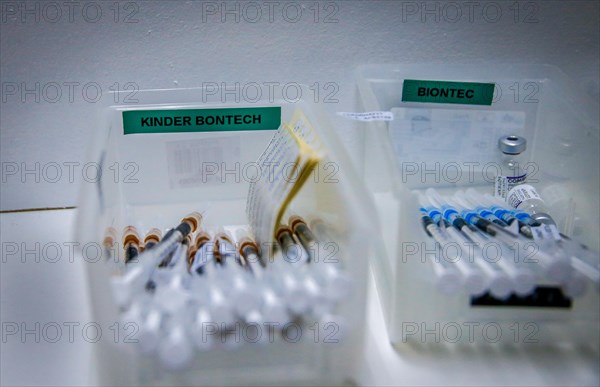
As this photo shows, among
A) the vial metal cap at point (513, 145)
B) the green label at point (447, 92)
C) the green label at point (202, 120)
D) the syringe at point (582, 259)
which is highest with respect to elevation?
the green label at point (447, 92)

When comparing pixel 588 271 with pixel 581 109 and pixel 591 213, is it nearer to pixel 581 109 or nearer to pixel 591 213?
pixel 591 213

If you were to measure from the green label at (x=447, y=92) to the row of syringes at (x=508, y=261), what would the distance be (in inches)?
10.8

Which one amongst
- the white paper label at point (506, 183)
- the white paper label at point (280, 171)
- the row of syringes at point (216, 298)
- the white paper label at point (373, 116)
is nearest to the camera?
the row of syringes at point (216, 298)

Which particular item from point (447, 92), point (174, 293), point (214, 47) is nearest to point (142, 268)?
point (174, 293)

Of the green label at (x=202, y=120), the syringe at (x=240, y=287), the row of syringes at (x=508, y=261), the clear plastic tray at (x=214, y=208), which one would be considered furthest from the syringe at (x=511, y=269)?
the green label at (x=202, y=120)

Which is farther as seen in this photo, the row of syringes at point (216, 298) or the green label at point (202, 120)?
the green label at point (202, 120)

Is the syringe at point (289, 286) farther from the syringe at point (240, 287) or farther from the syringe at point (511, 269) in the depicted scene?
the syringe at point (511, 269)

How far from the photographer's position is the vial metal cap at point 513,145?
878 mm

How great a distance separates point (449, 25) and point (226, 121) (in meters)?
0.39

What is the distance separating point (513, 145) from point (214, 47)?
0.48 metres

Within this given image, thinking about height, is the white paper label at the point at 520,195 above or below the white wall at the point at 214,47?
below

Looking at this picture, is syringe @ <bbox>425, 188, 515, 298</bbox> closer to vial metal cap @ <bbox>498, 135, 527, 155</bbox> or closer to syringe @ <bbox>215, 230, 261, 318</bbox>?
vial metal cap @ <bbox>498, 135, 527, 155</bbox>

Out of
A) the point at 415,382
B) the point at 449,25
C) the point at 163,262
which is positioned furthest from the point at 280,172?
the point at 449,25

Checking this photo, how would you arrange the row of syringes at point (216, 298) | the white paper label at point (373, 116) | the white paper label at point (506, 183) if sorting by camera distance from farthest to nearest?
the white paper label at point (506, 183), the white paper label at point (373, 116), the row of syringes at point (216, 298)
